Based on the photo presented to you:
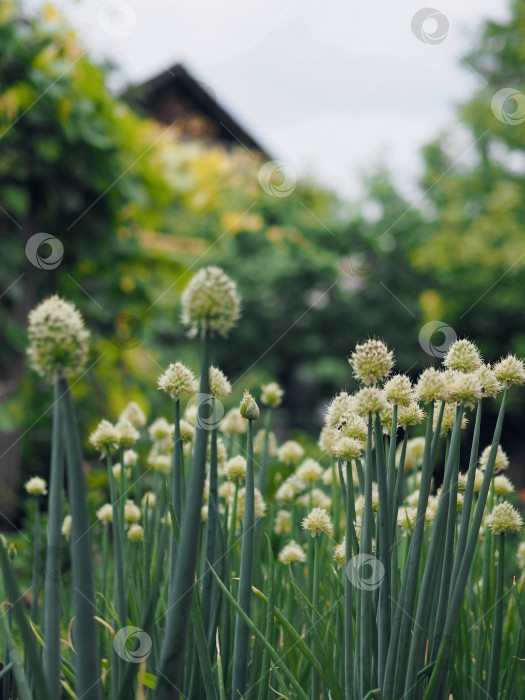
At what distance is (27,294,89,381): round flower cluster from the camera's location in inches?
22.8

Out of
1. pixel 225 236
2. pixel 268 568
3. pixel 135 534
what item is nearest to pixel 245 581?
pixel 268 568

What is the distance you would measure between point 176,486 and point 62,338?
1.67 feet

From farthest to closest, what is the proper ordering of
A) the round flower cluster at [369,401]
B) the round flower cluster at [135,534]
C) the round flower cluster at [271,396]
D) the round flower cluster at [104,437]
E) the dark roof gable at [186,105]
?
the dark roof gable at [186,105]
the round flower cluster at [271,396]
the round flower cluster at [135,534]
the round flower cluster at [104,437]
the round flower cluster at [369,401]

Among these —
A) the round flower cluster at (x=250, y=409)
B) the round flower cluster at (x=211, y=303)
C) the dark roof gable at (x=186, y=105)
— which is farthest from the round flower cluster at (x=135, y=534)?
the dark roof gable at (x=186, y=105)

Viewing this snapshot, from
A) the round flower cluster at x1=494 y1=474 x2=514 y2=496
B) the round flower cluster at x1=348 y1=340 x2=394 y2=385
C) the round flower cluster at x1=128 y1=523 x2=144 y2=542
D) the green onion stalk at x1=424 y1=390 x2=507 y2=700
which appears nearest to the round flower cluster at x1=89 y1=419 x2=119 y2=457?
the round flower cluster at x1=128 y1=523 x2=144 y2=542

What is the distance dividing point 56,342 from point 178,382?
16.2 inches

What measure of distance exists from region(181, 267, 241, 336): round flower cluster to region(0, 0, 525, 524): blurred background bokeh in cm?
79

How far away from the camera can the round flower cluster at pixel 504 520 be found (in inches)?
42.7

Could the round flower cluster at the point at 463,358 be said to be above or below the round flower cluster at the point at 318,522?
above

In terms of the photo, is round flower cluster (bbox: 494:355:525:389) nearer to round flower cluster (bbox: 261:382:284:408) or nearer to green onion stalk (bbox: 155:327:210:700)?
green onion stalk (bbox: 155:327:210:700)

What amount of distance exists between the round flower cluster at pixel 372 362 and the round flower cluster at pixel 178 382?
242 millimetres

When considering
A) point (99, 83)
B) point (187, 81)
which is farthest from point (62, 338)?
point (187, 81)

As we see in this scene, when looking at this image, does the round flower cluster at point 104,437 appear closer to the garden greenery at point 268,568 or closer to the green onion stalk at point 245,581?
the garden greenery at point 268,568

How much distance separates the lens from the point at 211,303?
63 centimetres
